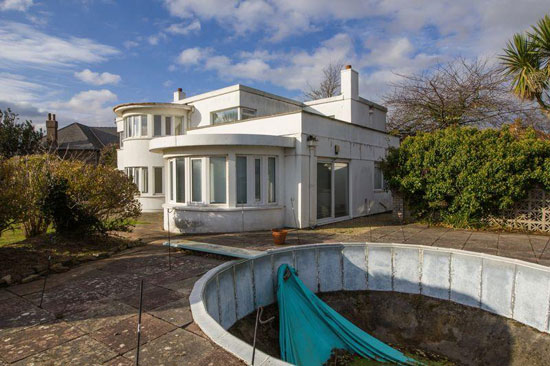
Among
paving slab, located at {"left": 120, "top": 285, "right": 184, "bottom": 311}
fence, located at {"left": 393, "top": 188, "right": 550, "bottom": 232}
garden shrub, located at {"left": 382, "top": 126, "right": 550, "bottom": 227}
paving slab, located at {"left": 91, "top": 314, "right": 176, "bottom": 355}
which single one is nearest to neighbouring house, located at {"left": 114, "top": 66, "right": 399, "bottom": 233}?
garden shrub, located at {"left": 382, "top": 126, "right": 550, "bottom": 227}

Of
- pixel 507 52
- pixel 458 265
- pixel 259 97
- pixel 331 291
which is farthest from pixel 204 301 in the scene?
pixel 507 52

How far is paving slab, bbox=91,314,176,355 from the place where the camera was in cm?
397

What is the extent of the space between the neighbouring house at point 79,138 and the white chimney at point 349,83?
21912 millimetres

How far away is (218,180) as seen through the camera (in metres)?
12.1

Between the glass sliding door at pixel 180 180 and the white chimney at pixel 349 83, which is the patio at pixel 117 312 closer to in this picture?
the glass sliding door at pixel 180 180

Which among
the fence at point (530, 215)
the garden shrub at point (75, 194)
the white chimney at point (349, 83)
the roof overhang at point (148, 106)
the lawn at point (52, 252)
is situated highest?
the white chimney at point (349, 83)

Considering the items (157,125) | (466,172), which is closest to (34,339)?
(466,172)

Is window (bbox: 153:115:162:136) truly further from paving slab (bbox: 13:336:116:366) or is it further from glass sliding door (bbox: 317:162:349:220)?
paving slab (bbox: 13:336:116:366)

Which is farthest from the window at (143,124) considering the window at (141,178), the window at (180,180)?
the window at (180,180)

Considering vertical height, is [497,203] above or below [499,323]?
above

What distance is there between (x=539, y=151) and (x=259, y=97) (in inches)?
514

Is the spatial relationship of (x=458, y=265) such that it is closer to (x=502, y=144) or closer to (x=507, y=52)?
(x=502, y=144)

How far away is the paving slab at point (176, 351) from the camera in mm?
3586

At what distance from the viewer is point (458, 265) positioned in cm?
787
